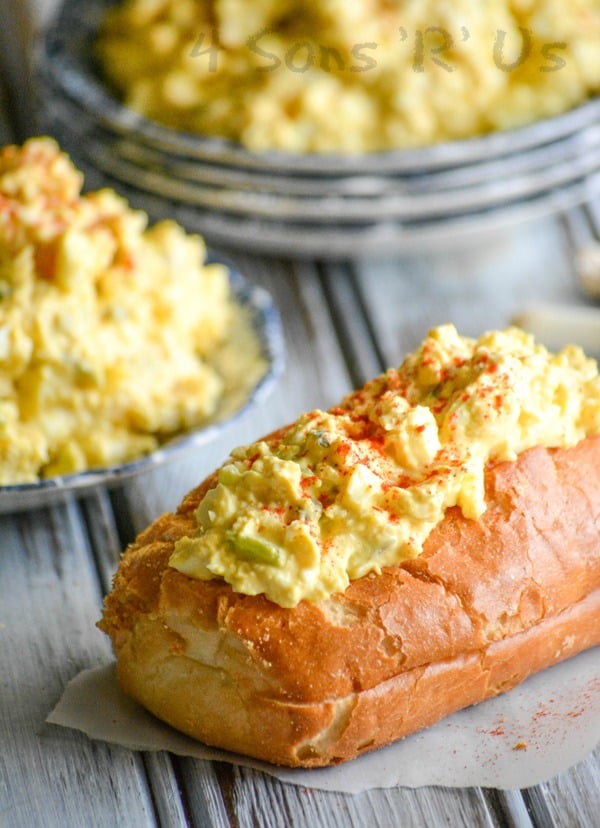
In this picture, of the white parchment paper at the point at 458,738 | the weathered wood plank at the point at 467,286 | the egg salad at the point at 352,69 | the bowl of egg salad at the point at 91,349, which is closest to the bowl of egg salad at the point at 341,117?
the egg salad at the point at 352,69

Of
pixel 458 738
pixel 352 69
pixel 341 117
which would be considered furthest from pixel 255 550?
pixel 352 69

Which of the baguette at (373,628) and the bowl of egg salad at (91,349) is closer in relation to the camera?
the baguette at (373,628)

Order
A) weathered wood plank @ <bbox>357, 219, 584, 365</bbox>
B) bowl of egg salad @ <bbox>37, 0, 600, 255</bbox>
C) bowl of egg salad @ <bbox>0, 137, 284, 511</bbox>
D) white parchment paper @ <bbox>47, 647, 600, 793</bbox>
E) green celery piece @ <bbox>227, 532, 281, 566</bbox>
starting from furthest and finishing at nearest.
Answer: weathered wood plank @ <bbox>357, 219, 584, 365</bbox>
bowl of egg salad @ <bbox>37, 0, 600, 255</bbox>
bowl of egg salad @ <bbox>0, 137, 284, 511</bbox>
white parchment paper @ <bbox>47, 647, 600, 793</bbox>
green celery piece @ <bbox>227, 532, 281, 566</bbox>

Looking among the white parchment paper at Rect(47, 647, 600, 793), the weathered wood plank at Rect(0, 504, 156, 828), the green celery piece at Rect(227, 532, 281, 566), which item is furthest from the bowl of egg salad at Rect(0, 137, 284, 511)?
the green celery piece at Rect(227, 532, 281, 566)

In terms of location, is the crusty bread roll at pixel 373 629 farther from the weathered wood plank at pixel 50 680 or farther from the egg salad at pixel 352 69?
the egg salad at pixel 352 69

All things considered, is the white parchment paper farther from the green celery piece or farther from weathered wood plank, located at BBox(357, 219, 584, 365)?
weathered wood plank, located at BBox(357, 219, 584, 365)

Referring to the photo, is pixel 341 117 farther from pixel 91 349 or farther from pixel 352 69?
pixel 91 349
